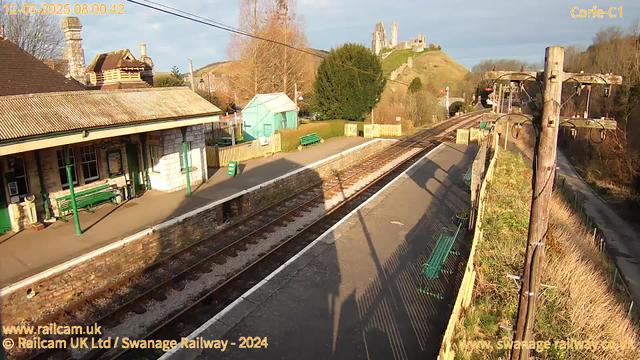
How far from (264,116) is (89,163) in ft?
43.3

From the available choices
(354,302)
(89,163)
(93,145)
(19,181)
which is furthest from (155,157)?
(354,302)

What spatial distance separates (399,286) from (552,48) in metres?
5.40

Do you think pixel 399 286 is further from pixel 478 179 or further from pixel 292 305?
pixel 478 179

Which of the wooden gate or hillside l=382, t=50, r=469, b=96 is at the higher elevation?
hillside l=382, t=50, r=469, b=96

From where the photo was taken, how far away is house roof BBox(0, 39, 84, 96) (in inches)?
489

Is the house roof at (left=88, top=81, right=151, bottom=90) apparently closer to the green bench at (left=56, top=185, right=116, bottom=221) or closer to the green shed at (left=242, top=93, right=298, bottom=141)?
the green bench at (left=56, top=185, right=116, bottom=221)

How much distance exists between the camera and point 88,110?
37.7 ft

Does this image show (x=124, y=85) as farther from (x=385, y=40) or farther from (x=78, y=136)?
(x=385, y=40)

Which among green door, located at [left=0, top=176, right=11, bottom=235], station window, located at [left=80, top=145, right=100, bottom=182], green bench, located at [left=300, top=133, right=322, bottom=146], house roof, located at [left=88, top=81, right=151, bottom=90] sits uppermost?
house roof, located at [left=88, top=81, right=151, bottom=90]

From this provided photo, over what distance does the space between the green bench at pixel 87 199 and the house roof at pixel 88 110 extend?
2464 mm

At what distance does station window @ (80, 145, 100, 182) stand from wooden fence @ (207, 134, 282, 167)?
6.20m

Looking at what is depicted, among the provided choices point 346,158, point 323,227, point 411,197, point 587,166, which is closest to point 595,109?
point 587,166

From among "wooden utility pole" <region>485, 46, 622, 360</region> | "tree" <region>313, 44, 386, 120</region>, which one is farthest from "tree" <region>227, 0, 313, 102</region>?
"wooden utility pole" <region>485, 46, 622, 360</region>

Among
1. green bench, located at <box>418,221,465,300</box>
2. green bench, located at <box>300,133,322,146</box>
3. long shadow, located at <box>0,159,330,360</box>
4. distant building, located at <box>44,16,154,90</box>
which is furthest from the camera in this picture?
green bench, located at <box>300,133,322,146</box>
